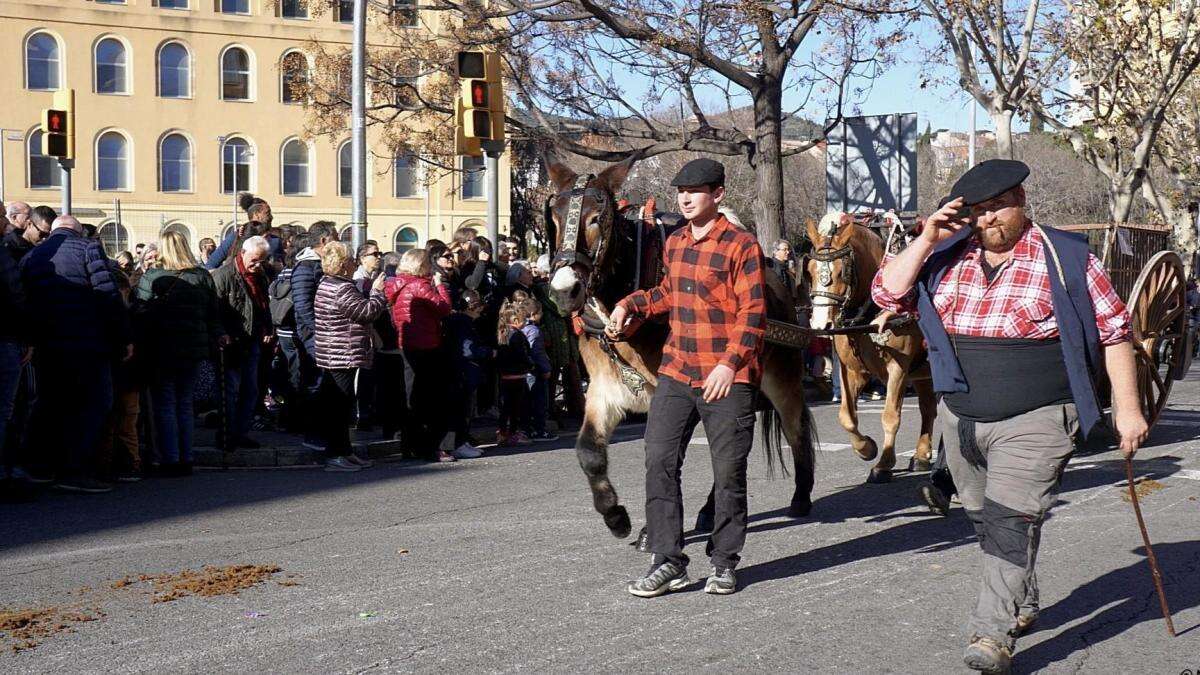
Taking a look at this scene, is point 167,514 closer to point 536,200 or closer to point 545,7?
point 545,7

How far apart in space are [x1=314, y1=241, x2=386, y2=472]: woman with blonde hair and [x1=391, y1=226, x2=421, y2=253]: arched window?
4133 cm

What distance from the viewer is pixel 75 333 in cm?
975

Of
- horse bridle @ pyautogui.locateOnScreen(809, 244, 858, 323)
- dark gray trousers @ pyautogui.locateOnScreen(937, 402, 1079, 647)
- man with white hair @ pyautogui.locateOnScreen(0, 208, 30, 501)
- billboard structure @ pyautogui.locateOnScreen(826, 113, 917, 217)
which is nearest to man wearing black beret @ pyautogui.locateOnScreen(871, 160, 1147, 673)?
dark gray trousers @ pyautogui.locateOnScreen(937, 402, 1079, 647)

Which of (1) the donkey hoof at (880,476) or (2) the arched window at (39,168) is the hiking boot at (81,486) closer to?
(1) the donkey hoof at (880,476)

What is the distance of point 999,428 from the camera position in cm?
521

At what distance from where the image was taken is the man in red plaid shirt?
632 cm

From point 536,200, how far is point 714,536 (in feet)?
144

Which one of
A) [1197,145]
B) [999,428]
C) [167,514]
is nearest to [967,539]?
[999,428]

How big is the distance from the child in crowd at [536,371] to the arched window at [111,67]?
38281mm

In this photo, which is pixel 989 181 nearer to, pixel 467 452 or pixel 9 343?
pixel 9 343

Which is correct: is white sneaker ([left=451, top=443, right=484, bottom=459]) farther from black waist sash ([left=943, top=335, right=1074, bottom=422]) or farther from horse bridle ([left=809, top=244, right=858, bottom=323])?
black waist sash ([left=943, top=335, right=1074, bottom=422])

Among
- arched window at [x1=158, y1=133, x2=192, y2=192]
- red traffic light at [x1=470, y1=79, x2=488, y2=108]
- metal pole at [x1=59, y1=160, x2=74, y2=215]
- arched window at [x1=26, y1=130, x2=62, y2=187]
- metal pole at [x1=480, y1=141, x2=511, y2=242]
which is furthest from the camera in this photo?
arched window at [x1=158, y1=133, x2=192, y2=192]

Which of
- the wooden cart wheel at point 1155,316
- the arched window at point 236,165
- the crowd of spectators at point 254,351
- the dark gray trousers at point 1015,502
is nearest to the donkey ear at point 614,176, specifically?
the dark gray trousers at point 1015,502

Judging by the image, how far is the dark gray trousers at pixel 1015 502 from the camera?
5.05 metres
